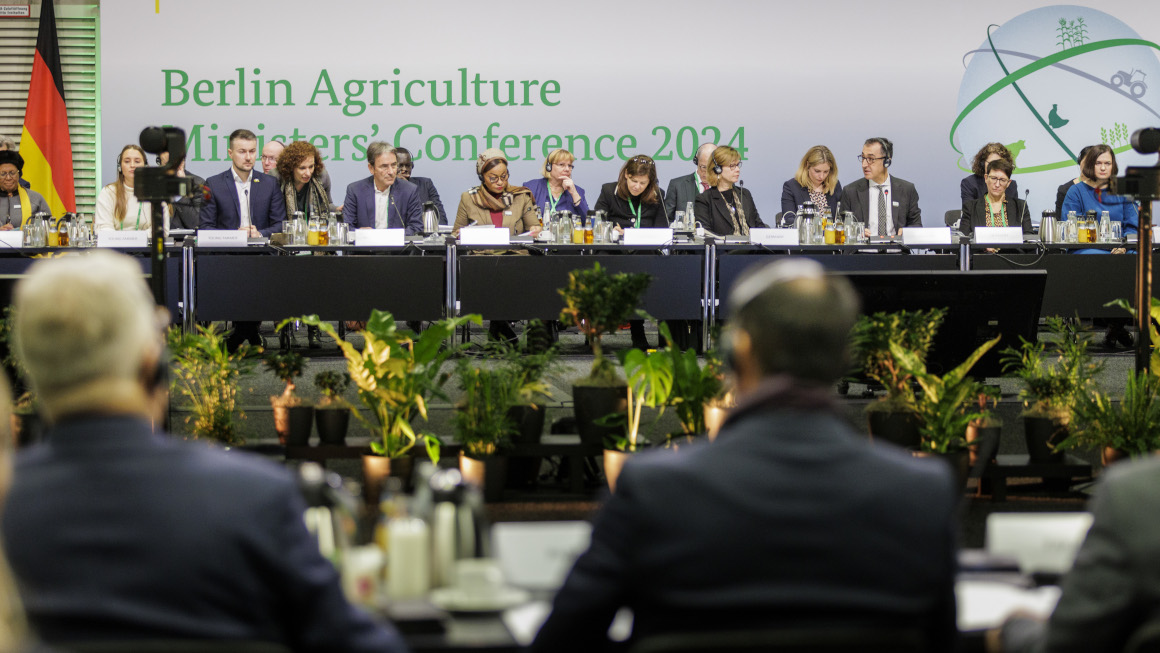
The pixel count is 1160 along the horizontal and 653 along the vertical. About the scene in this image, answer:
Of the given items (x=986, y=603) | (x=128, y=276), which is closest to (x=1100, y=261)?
(x=986, y=603)

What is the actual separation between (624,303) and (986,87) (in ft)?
22.8

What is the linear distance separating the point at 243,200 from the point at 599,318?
4419 mm

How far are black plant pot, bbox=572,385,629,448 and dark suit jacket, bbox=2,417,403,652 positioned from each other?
2.38m

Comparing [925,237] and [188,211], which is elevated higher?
[188,211]

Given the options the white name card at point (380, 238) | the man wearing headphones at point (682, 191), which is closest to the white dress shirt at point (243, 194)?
the white name card at point (380, 238)

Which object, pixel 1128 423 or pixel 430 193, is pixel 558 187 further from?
pixel 1128 423

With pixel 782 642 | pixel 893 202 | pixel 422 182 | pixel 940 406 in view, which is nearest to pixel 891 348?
pixel 940 406

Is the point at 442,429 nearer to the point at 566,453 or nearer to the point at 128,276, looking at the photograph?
the point at 566,453

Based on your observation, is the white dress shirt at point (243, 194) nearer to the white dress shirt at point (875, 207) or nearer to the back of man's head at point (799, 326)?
the white dress shirt at point (875, 207)

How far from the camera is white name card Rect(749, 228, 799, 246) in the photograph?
6.74 m

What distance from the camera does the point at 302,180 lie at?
727cm

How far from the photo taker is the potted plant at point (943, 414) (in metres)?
3.39

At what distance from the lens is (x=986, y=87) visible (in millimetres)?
9469

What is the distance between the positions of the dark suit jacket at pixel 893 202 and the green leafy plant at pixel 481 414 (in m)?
4.65
